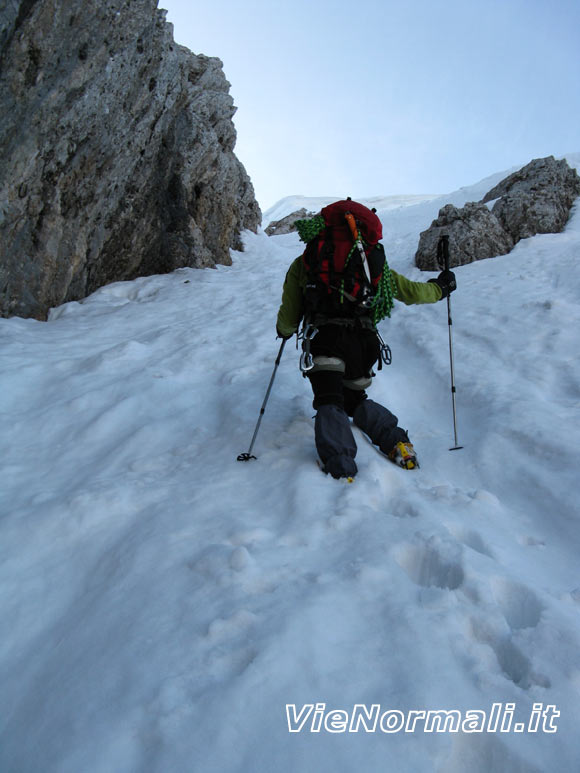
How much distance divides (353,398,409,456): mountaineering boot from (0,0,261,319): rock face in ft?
20.8

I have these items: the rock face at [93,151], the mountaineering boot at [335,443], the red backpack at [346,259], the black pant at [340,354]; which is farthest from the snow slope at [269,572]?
the rock face at [93,151]

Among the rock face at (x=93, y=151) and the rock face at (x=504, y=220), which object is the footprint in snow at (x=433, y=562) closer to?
the rock face at (x=93, y=151)

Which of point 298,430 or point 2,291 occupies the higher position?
point 2,291

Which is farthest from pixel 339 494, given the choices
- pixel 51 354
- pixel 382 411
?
pixel 51 354

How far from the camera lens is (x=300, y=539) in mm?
2893

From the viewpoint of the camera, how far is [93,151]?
859cm

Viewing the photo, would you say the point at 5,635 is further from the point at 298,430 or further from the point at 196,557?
the point at 298,430

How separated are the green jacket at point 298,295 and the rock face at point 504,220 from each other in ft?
25.0

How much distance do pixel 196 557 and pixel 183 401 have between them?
2996mm

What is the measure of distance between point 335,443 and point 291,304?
1.56 meters

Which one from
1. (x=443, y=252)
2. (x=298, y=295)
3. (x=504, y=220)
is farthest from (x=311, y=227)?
(x=504, y=220)

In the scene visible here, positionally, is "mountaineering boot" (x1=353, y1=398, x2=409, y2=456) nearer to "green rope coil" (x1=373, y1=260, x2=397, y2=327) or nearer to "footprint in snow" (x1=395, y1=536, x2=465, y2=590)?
"green rope coil" (x1=373, y1=260, x2=397, y2=327)

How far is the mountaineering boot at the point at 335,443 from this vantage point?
145 inches

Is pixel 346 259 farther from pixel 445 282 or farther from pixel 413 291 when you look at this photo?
pixel 445 282
